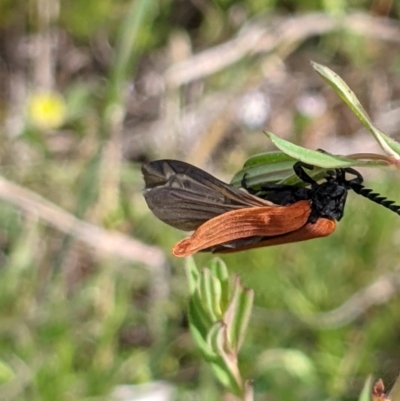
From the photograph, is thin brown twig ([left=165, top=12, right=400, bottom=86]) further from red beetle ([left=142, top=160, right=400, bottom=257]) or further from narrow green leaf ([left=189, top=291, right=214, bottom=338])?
narrow green leaf ([left=189, top=291, right=214, bottom=338])

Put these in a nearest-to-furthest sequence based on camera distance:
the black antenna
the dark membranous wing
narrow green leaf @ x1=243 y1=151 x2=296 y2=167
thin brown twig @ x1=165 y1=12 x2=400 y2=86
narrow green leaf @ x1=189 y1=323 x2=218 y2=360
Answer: narrow green leaf @ x1=243 y1=151 x2=296 y2=167 < narrow green leaf @ x1=189 y1=323 x2=218 y2=360 < the dark membranous wing < the black antenna < thin brown twig @ x1=165 y1=12 x2=400 y2=86

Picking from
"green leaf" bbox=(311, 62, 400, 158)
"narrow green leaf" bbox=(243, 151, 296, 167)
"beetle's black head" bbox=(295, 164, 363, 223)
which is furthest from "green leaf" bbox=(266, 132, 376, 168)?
"beetle's black head" bbox=(295, 164, 363, 223)

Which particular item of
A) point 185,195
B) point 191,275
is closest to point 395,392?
point 191,275

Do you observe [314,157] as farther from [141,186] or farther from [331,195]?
[141,186]

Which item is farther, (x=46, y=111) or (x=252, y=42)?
(x=46, y=111)

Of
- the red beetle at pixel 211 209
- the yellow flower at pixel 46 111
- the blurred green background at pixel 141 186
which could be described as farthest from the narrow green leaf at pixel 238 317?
the yellow flower at pixel 46 111

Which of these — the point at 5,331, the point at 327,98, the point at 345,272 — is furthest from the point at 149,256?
the point at 327,98
